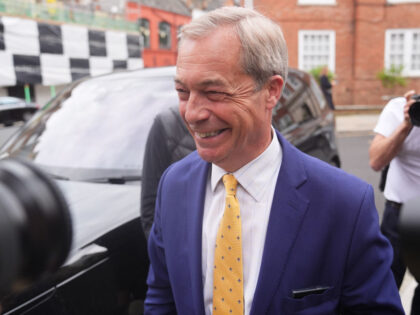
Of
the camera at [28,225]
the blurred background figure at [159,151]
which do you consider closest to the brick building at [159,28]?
the blurred background figure at [159,151]

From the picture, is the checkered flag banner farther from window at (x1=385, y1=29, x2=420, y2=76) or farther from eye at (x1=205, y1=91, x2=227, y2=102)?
eye at (x1=205, y1=91, x2=227, y2=102)

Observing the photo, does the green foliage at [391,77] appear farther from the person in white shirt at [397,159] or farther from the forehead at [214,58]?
the forehead at [214,58]

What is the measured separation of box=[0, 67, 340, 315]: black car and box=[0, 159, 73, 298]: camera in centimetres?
91

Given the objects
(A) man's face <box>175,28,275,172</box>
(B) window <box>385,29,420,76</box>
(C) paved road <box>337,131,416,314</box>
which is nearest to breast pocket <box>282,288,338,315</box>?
(A) man's face <box>175,28,275,172</box>

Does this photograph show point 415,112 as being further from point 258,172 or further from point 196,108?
point 196,108

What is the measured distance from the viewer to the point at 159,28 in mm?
25172

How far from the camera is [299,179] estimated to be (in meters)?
1.22

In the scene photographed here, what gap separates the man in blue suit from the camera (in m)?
1.12

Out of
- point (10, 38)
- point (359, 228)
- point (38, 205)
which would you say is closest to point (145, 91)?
point (359, 228)

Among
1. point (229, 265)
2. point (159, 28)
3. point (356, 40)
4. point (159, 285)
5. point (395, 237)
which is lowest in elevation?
point (395, 237)

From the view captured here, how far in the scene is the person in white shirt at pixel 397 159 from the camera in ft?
6.55

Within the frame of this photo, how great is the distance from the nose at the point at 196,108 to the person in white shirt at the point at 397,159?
123 cm

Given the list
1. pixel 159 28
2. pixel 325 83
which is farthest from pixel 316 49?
pixel 159 28

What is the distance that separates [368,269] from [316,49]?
664 inches
